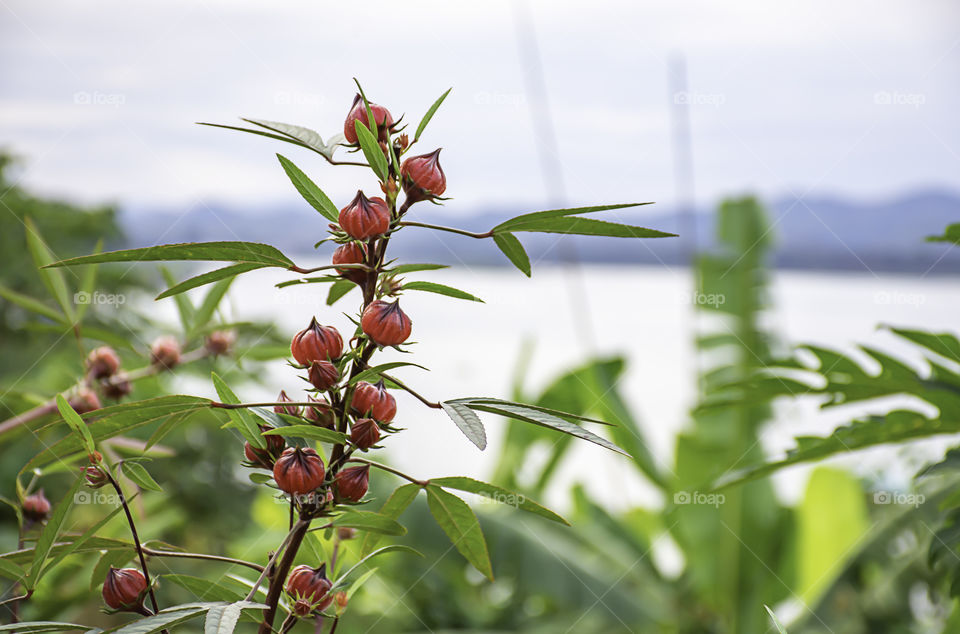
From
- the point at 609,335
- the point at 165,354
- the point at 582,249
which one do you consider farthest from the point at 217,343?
the point at 609,335

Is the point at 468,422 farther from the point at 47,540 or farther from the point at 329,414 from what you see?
the point at 47,540

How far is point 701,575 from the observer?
6.71 ft

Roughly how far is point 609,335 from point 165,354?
2473 millimetres

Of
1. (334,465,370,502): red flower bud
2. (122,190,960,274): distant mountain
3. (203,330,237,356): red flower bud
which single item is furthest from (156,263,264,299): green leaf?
(122,190,960,274): distant mountain

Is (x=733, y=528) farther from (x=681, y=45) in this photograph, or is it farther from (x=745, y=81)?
(x=745, y=81)

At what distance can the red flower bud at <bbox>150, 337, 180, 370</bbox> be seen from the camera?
0.59 m

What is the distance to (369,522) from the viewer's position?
317mm

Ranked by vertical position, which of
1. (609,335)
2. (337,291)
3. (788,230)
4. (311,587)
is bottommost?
(609,335)

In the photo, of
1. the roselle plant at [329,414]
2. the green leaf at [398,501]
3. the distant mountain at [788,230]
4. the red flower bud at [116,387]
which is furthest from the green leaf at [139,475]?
the distant mountain at [788,230]

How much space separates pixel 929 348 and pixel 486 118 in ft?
3.95

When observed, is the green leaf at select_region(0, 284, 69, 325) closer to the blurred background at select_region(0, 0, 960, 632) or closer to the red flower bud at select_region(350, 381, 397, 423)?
the red flower bud at select_region(350, 381, 397, 423)

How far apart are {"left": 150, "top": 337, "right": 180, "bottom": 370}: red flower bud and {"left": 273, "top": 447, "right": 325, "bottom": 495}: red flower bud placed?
0.34 m

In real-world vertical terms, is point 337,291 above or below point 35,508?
above

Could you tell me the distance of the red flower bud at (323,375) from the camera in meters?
0.32
